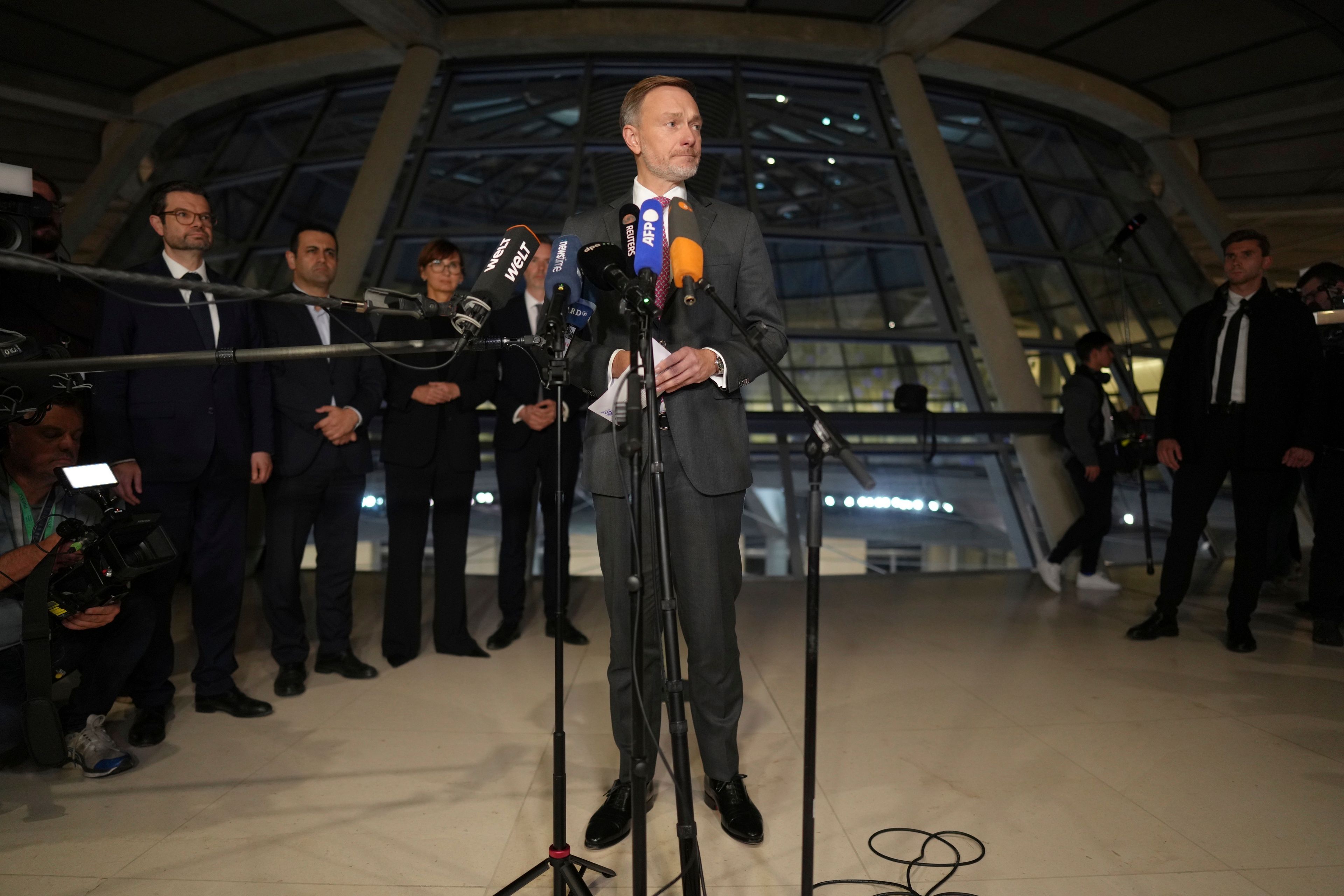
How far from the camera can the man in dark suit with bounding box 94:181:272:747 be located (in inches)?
118

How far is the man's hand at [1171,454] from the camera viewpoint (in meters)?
4.25

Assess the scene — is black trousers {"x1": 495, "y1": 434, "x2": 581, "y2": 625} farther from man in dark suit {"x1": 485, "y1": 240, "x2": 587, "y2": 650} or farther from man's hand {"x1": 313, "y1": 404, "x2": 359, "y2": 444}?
man's hand {"x1": 313, "y1": 404, "x2": 359, "y2": 444}

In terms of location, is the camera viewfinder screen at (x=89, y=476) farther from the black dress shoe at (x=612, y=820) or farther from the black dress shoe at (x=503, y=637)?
the black dress shoe at (x=503, y=637)

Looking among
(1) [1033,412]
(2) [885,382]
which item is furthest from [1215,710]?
(2) [885,382]

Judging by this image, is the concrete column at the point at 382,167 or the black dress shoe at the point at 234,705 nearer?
the black dress shoe at the point at 234,705

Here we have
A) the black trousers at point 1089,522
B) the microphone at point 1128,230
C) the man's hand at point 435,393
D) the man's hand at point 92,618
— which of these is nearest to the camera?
the man's hand at point 92,618

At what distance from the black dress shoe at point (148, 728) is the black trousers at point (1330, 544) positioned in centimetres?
513

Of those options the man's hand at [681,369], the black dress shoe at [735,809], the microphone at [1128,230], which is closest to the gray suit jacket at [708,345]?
the man's hand at [681,369]

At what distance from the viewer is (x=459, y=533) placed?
407 centimetres

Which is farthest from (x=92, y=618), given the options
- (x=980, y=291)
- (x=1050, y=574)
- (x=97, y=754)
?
(x=980, y=291)

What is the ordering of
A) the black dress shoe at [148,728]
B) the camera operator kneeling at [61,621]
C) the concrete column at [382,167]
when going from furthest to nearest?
the concrete column at [382,167], the black dress shoe at [148,728], the camera operator kneeling at [61,621]

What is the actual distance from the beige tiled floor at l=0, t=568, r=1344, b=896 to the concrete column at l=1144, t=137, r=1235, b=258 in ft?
20.1

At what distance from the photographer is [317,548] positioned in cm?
366

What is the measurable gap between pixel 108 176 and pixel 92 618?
764 centimetres
